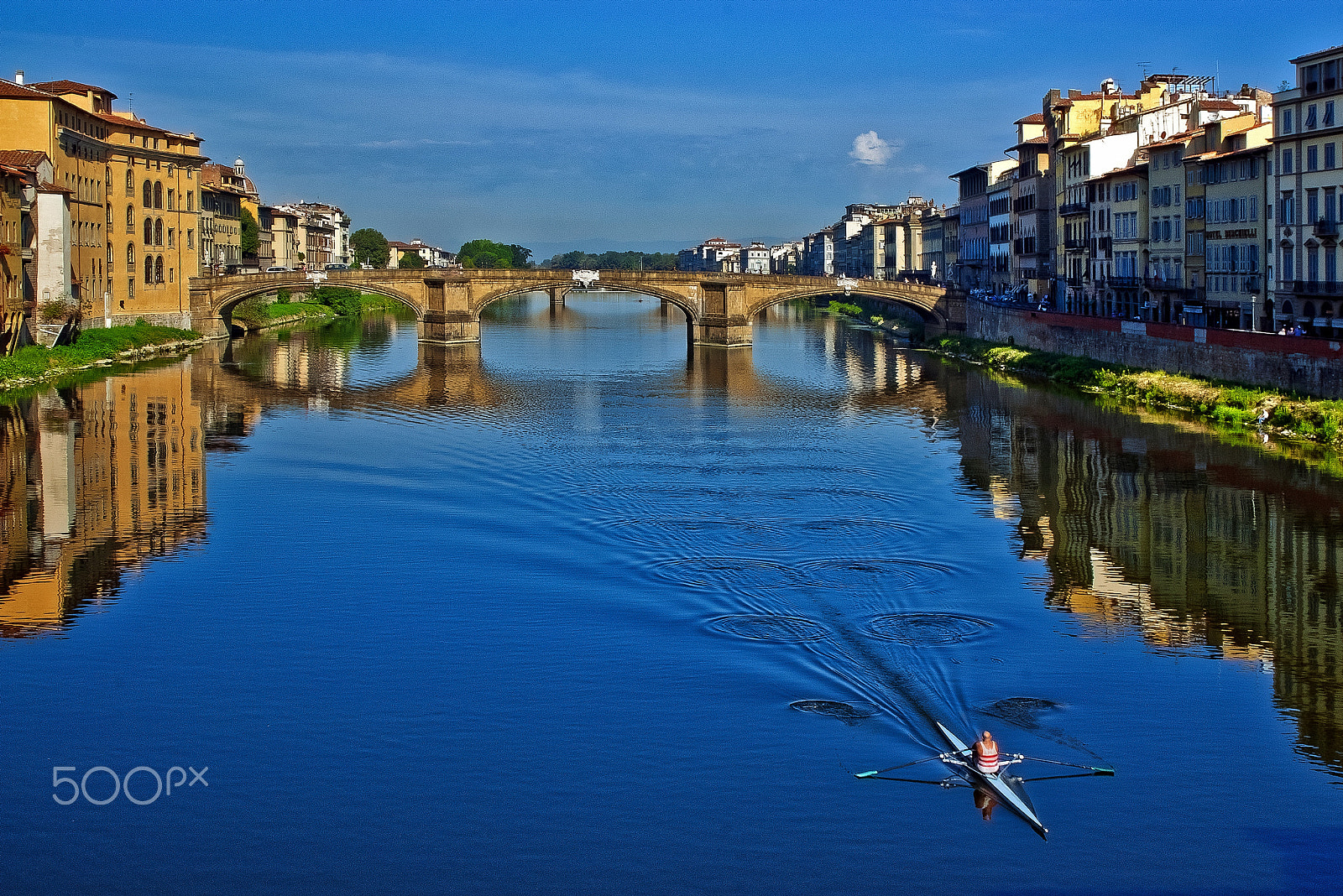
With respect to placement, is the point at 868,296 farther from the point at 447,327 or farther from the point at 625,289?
the point at 447,327

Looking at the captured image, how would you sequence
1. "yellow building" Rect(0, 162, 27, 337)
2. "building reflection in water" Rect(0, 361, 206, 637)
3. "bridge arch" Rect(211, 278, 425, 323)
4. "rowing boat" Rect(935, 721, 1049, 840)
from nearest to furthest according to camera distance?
"rowing boat" Rect(935, 721, 1049, 840) → "building reflection in water" Rect(0, 361, 206, 637) → "yellow building" Rect(0, 162, 27, 337) → "bridge arch" Rect(211, 278, 425, 323)

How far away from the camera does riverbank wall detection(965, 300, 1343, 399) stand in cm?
3953

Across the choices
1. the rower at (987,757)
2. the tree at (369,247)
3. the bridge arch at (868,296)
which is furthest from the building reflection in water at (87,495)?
the tree at (369,247)

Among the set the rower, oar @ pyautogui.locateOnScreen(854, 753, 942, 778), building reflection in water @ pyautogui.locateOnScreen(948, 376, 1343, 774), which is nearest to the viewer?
the rower

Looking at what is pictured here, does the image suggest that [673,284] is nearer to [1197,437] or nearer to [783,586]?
[1197,437]

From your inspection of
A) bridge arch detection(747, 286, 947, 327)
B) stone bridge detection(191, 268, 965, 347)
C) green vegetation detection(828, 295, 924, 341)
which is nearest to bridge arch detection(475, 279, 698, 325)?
stone bridge detection(191, 268, 965, 347)

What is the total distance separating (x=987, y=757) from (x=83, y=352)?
5304cm

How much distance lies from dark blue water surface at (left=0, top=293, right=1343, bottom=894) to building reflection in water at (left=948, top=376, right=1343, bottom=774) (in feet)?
0.37

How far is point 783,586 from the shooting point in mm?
23609

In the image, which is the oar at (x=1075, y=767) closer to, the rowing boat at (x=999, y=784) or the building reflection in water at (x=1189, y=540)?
the rowing boat at (x=999, y=784)

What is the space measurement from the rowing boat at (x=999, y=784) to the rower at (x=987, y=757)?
0.03 metres

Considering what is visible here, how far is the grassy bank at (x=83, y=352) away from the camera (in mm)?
52469

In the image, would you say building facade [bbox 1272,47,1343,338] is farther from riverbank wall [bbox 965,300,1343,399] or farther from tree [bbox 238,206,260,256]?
tree [bbox 238,206,260,256]

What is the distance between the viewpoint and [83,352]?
6094 cm
